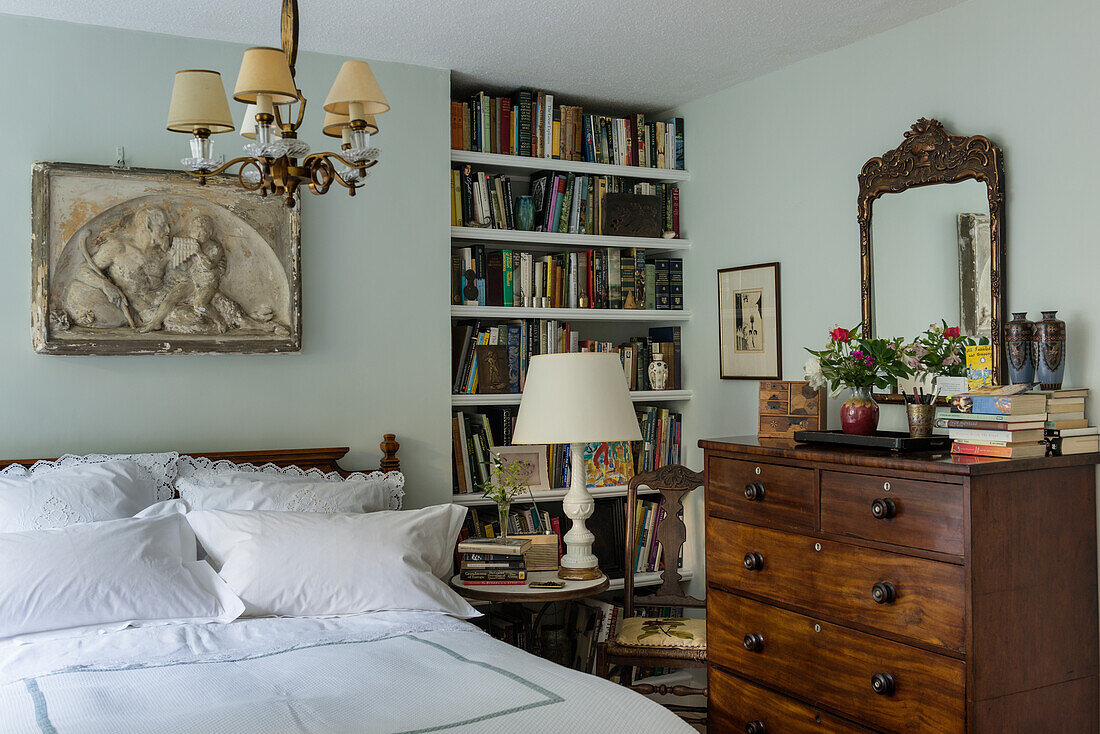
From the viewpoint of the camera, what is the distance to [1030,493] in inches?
96.0

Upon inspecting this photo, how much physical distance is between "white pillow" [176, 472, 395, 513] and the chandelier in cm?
135

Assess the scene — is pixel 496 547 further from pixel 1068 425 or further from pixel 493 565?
pixel 1068 425

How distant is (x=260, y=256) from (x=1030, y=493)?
259cm

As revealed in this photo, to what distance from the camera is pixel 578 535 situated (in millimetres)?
3531

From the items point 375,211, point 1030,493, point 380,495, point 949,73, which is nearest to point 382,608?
point 380,495

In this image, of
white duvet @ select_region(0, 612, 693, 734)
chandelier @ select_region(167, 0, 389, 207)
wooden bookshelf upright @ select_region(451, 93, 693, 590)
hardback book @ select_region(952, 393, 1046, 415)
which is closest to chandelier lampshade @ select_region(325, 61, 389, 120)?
chandelier @ select_region(167, 0, 389, 207)

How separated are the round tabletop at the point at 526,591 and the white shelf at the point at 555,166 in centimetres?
168

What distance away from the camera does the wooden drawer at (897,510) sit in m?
2.39

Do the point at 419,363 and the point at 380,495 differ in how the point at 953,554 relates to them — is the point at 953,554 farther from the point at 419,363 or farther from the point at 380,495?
the point at 419,363

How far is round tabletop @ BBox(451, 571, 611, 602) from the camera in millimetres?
3234

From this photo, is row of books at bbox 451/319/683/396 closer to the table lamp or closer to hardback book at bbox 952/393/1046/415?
the table lamp

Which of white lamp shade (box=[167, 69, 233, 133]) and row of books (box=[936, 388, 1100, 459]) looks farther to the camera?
row of books (box=[936, 388, 1100, 459])

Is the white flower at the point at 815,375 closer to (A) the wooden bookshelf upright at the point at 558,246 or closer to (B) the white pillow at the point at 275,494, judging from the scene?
(A) the wooden bookshelf upright at the point at 558,246

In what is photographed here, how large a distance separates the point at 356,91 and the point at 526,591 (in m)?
1.93
